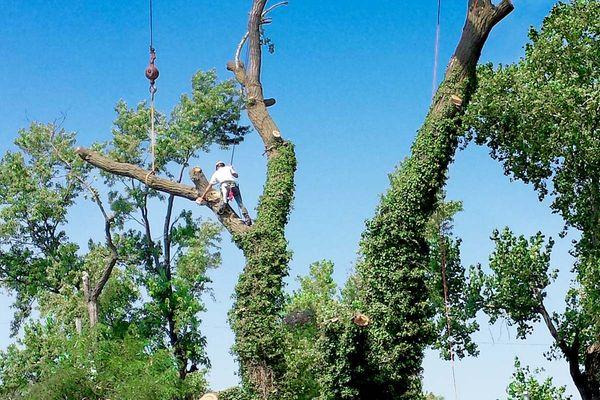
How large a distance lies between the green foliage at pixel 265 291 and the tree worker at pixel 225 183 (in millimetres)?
504

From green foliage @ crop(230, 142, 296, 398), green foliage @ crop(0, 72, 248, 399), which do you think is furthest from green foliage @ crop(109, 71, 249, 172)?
green foliage @ crop(230, 142, 296, 398)

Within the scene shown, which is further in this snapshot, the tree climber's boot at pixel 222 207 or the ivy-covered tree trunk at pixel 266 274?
the tree climber's boot at pixel 222 207

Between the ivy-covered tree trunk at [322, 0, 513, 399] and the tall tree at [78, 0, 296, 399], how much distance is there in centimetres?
176

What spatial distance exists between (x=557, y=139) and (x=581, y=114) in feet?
2.11

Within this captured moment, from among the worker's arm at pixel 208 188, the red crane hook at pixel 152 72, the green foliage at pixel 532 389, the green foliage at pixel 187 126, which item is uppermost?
the green foliage at pixel 187 126

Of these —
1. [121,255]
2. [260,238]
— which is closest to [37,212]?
[121,255]

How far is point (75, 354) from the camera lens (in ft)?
70.8

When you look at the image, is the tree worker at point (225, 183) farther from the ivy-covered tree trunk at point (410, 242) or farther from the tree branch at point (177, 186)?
the ivy-covered tree trunk at point (410, 242)

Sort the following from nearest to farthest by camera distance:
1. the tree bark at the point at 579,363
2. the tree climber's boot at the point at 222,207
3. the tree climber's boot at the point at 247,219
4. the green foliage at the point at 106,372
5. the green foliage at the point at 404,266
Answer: the green foliage at the point at 404,266 → the tree bark at the point at 579,363 → the tree climber's boot at the point at 222,207 → the tree climber's boot at the point at 247,219 → the green foliage at the point at 106,372

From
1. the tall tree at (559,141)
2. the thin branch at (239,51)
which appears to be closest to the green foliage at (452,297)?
the tall tree at (559,141)

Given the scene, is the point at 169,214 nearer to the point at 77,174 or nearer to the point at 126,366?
the point at 77,174

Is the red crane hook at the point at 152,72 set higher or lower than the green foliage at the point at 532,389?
higher

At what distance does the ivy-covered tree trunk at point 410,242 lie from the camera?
49.7 feet

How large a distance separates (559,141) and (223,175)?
19.1 ft
